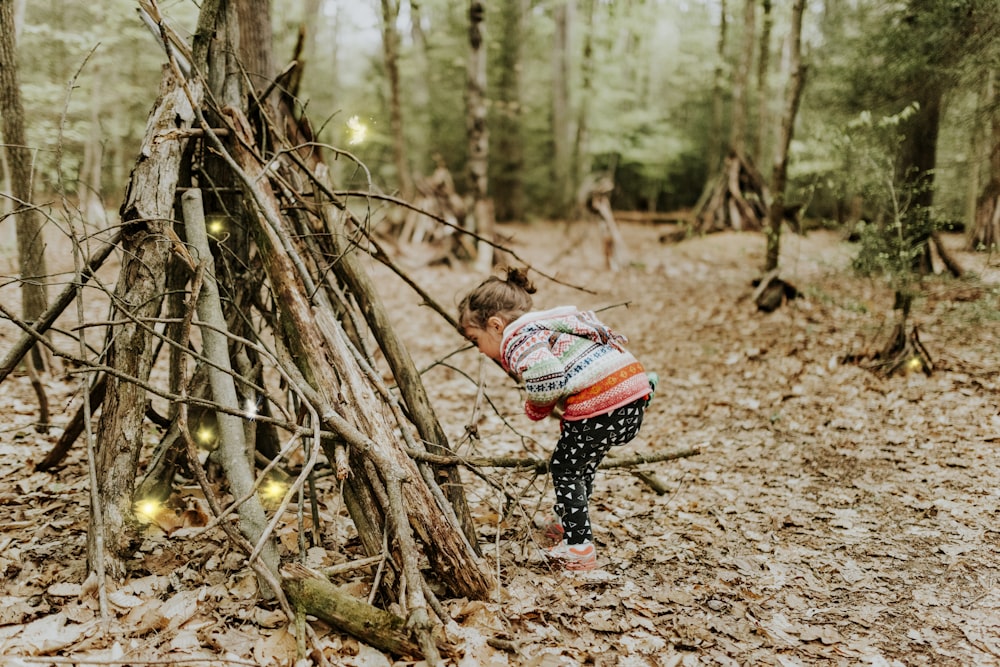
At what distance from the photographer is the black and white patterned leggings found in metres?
2.76

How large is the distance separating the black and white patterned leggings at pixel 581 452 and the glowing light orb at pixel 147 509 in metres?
1.82

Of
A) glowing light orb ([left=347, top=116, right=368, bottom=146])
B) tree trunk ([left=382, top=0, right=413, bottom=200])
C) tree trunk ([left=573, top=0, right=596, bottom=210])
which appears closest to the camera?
glowing light orb ([left=347, top=116, right=368, bottom=146])

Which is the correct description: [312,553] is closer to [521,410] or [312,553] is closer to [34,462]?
[34,462]

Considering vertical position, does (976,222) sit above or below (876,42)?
below

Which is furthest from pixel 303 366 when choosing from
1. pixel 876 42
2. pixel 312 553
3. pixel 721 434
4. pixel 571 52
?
pixel 571 52

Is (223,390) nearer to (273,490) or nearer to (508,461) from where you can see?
(273,490)

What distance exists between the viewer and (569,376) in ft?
8.82

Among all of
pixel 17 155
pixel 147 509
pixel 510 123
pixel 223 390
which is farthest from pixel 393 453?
pixel 510 123

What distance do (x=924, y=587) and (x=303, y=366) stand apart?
9.15ft

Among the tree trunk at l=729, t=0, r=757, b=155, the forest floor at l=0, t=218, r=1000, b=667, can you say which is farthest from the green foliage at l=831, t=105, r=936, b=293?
the tree trunk at l=729, t=0, r=757, b=155

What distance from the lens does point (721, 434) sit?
463cm

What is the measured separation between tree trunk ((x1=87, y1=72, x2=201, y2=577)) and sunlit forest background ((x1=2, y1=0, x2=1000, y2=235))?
18.7ft

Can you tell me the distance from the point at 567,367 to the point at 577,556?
0.88 m

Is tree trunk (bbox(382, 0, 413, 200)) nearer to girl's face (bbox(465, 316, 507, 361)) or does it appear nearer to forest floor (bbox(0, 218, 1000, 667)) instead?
forest floor (bbox(0, 218, 1000, 667))
